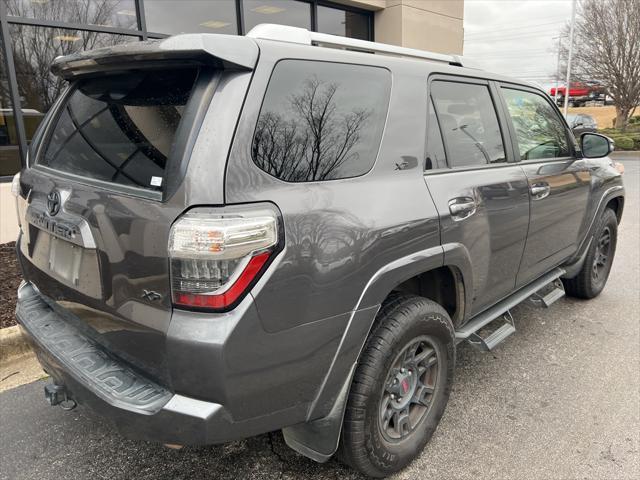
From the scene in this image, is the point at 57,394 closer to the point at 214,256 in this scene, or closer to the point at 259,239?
the point at 214,256

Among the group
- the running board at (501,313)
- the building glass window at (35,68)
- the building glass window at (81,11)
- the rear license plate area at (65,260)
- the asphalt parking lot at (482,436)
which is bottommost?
the asphalt parking lot at (482,436)

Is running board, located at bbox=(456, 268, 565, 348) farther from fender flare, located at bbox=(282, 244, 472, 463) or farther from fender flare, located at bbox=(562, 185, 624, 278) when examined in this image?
fender flare, located at bbox=(282, 244, 472, 463)

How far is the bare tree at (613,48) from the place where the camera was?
22422 mm

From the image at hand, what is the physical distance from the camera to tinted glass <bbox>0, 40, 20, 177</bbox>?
20.7ft

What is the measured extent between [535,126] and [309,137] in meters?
2.30

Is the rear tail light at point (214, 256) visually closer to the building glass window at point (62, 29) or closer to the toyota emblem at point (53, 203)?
the toyota emblem at point (53, 203)

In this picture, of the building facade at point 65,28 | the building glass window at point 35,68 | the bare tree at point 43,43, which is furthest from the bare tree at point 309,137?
the building glass window at point 35,68

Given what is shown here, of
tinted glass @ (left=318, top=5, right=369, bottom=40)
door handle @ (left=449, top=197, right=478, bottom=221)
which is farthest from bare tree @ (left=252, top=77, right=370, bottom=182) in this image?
tinted glass @ (left=318, top=5, right=369, bottom=40)

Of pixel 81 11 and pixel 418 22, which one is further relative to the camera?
pixel 418 22

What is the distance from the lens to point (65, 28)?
6812 mm

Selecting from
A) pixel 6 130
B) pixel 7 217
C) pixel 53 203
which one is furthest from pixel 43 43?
pixel 53 203

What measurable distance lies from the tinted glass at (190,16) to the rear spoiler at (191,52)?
6510 millimetres

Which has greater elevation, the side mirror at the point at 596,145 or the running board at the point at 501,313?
the side mirror at the point at 596,145

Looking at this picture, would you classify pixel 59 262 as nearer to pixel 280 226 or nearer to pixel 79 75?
pixel 79 75
